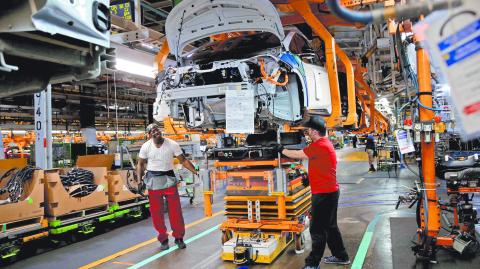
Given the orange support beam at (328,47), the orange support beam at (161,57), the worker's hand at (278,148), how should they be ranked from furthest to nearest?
the orange support beam at (161,57)
the orange support beam at (328,47)
the worker's hand at (278,148)

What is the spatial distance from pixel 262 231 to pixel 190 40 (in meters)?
2.58

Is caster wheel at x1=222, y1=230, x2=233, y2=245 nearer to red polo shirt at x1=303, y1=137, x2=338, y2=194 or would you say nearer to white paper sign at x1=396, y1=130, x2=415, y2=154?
red polo shirt at x1=303, y1=137, x2=338, y2=194

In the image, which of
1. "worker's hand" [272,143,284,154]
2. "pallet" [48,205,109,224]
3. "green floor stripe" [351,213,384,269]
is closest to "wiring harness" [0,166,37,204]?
"pallet" [48,205,109,224]

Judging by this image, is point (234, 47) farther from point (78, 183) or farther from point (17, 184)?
point (17, 184)

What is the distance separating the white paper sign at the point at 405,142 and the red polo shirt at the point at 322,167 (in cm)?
90

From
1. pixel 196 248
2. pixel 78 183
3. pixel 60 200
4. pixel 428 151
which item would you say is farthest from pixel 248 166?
pixel 78 183

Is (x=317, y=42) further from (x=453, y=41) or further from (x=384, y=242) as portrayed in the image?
(x=453, y=41)

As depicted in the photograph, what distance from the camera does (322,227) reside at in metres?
4.10

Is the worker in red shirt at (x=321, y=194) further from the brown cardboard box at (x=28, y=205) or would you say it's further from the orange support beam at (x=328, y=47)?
the brown cardboard box at (x=28, y=205)

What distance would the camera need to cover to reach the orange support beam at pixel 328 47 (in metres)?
4.67

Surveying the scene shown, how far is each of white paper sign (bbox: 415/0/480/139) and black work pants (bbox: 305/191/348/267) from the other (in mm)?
3186

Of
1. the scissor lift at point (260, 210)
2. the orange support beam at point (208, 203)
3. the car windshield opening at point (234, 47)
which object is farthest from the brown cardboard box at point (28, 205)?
the car windshield opening at point (234, 47)

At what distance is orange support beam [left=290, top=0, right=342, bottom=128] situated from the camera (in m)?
4.67

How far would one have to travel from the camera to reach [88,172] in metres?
6.63
